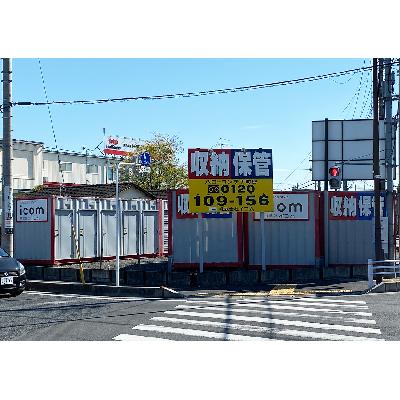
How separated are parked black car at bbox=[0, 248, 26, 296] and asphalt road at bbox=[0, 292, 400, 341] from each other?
0.30m

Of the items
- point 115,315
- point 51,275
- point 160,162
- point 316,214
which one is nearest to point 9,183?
point 51,275

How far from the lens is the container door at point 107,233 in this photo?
81.3 feet

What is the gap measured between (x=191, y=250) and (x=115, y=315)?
7650 millimetres

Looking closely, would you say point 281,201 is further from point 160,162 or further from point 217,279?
point 160,162

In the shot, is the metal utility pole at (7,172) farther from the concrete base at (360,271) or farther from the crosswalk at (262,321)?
the concrete base at (360,271)

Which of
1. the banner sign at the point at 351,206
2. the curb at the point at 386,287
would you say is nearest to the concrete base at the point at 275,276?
the curb at the point at 386,287

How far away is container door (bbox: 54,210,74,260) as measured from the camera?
22312 millimetres

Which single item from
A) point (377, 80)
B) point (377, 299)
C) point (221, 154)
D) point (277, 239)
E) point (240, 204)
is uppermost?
point (377, 80)

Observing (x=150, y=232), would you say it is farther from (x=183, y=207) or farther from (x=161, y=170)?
(x=161, y=170)

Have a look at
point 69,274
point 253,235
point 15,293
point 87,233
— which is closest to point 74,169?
point 87,233

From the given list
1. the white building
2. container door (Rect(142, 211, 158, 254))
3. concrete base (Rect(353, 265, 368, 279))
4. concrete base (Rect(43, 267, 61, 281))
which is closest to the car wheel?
concrete base (Rect(43, 267, 61, 281))

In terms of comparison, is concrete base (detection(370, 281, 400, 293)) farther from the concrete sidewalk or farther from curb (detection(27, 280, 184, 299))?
curb (detection(27, 280, 184, 299))

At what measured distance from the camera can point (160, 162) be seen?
59344mm

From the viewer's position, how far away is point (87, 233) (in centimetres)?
2386
